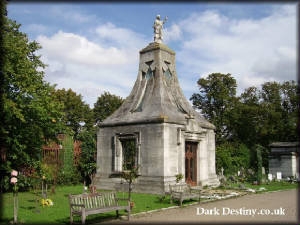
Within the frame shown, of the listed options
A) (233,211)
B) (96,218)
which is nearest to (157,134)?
(233,211)

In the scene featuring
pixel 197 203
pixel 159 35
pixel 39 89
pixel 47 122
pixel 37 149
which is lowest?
pixel 197 203

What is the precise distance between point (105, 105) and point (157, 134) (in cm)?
2981

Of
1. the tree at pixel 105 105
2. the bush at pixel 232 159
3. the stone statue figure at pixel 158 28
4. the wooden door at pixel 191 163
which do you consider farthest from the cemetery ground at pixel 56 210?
the tree at pixel 105 105

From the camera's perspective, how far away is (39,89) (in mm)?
15320

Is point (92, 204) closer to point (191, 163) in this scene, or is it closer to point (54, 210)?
point (54, 210)

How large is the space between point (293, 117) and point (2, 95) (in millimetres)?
34892

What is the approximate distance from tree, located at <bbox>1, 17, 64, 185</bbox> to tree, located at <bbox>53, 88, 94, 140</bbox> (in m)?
26.6

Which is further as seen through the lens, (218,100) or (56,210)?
(218,100)

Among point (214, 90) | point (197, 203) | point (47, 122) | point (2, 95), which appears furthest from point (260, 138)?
point (2, 95)

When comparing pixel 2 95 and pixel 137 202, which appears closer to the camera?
pixel 2 95

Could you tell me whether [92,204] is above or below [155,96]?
below

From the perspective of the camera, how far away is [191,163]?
20219 millimetres

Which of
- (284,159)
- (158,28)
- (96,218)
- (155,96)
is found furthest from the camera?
(284,159)

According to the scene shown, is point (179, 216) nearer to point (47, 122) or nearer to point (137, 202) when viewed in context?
point (137, 202)
